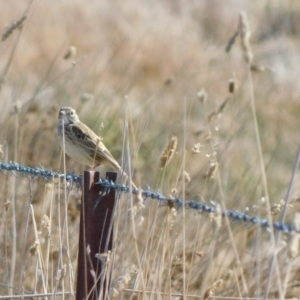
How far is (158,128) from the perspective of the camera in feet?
28.1

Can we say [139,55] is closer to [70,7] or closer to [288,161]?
[70,7]

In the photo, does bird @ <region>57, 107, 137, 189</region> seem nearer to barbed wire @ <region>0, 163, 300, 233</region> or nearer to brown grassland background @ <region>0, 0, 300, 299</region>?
brown grassland background @ <region>0, 0, 300, 299</region>

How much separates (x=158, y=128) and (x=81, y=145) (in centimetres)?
312

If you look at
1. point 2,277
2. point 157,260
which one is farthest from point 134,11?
point 157,260

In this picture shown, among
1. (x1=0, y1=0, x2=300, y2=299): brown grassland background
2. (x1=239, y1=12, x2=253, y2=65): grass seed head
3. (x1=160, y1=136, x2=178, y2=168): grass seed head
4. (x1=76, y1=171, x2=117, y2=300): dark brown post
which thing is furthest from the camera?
(x1=0, y1=0, x2=300, y2=299): brown grassland background

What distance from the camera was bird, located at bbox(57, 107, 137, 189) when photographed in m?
5.26

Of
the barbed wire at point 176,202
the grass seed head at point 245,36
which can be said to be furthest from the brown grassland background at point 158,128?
the grass seed head at point 245,36

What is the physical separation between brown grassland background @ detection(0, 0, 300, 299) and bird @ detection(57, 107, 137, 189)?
0.23 m

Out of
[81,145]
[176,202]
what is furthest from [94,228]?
[81,145]

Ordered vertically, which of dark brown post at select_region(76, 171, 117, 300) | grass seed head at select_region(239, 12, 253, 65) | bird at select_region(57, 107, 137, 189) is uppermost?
bird at select_region(57, 107, 137, 189)

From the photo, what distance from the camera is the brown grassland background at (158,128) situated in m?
3.58

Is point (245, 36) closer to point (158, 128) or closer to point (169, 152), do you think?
point (169, 152)

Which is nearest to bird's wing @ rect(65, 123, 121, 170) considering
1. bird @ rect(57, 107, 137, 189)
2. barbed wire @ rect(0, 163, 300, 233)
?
bird @ rect(57, 107, 137, 189)

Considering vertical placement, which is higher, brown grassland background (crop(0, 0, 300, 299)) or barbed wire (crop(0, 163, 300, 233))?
brown grassland background (crop(0, 0, 300, 299))
